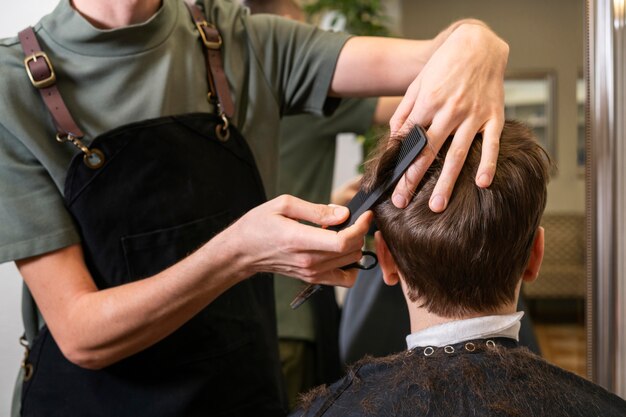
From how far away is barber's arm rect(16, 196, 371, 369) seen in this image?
1054 millimetres

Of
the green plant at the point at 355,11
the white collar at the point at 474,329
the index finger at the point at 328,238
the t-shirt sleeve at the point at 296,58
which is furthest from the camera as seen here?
the green plant at the point at 355,11

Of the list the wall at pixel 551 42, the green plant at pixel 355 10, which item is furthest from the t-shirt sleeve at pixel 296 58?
the wall at pixel 551 42

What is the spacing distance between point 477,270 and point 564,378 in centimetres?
22

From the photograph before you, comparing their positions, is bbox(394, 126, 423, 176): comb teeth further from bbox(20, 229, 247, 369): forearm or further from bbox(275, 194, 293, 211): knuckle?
bbox(20, 229, 247, 369): forearm

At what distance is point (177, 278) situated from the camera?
3.88ft

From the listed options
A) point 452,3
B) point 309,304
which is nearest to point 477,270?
point 309,304

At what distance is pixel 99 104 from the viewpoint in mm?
1319

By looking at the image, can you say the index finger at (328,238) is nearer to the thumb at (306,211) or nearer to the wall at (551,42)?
the thumb at (306,211)

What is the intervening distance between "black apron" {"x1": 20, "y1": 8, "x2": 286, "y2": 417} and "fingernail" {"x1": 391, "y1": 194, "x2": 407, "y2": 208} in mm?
439

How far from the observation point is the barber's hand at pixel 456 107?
41.6 inches

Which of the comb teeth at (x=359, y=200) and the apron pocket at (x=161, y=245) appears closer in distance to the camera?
the comb teeth at (x=359, y=200)

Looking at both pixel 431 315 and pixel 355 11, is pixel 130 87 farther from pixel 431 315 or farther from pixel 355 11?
pixel 355 11

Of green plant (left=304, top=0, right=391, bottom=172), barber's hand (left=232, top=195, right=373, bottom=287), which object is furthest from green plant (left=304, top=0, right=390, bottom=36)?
barber's hand (left=232, top=195, right=373, bottom=287)

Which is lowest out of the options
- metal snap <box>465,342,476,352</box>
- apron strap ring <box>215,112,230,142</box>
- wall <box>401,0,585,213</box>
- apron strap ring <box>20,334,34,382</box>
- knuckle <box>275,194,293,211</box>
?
wall <box>401,0,585,213</box>
